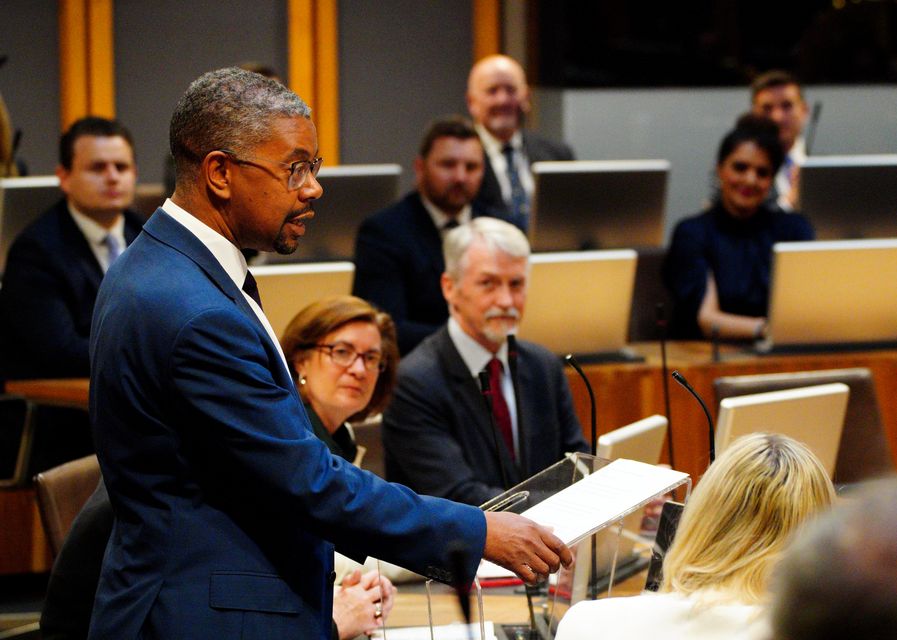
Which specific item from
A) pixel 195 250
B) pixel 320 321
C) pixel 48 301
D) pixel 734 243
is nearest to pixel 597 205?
pixel 734 243

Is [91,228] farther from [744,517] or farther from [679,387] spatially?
[744,517]

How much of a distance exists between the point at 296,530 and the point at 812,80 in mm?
5962

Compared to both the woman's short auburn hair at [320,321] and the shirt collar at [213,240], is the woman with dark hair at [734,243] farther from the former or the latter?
the shirt collar at [213,240]

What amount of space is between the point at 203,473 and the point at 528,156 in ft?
11.6

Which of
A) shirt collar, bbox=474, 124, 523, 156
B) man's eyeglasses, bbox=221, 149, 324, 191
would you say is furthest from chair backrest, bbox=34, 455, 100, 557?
shirt collar, bbox=474, 124, 523, 156

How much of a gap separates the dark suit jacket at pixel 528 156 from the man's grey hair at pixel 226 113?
2756mm

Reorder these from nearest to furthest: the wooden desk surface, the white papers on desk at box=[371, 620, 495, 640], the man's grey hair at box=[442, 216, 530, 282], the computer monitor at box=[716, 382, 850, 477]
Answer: the white papers on desk at box=[371, 620, 495, 640] < the computer monitor at box=[716, 382, 850, 477] < the man's grey hair at box=[442, 216, 530, 282] < the wooden desk surface

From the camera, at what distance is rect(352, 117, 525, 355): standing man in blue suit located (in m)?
3.96

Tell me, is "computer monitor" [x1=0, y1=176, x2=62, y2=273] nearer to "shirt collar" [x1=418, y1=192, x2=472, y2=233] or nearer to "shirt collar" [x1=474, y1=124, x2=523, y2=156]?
"shirt collar" [x1=418, y1=192, x2=472, y2=233]

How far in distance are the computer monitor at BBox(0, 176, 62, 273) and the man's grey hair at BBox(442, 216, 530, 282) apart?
64.3 inches

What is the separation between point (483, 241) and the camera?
3.08 meters

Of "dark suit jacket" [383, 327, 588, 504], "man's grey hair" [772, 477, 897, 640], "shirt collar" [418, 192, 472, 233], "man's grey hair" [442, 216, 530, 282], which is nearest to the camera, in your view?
"man's grey hair" [772, 477, 897, 640]

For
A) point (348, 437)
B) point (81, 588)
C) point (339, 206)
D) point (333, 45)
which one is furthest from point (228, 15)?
point (81, 588)

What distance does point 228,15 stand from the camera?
21.9ft
